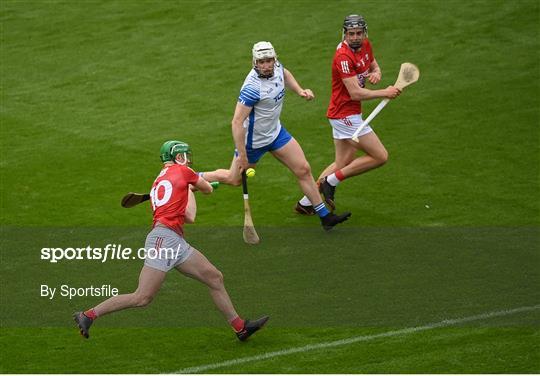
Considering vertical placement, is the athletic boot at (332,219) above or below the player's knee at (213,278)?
below

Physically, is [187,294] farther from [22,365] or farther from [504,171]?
[504,171]

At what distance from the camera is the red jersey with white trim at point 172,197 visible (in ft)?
37.3

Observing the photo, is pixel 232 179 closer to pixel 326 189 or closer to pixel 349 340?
pixel 326 189

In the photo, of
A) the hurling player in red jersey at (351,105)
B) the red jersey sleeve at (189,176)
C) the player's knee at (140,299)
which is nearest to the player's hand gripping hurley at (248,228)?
the hurling player in red jersey at (351,105)

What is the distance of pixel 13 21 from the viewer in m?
23.7

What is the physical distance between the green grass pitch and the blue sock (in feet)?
0.99

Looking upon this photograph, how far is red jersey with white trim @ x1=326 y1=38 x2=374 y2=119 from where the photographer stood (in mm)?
14773

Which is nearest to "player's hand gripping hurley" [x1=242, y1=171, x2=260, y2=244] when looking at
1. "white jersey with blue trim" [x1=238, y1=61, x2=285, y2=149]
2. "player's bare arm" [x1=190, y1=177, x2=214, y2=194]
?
"white jersey with blue trim" [x1=238, y1=61, x2=285, y2=149]

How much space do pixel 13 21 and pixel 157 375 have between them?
14344mm

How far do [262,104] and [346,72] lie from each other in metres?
1.31

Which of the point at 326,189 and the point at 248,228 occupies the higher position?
the point at 248,228

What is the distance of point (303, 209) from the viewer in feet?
50.8

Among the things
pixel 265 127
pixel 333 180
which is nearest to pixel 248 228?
pixel 265 127

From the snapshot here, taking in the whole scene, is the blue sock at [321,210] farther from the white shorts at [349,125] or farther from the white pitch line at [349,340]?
the white pitch line at [349,340]
